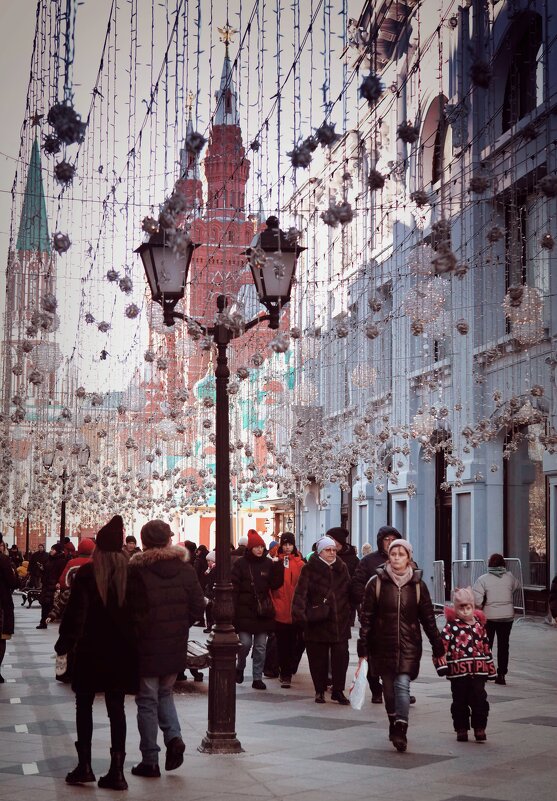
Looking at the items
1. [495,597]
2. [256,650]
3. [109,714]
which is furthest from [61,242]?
[495,597]

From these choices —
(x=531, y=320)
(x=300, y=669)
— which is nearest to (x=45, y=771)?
(x=300, y=669)

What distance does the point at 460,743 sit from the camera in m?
10.6

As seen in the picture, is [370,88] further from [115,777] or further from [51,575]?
[51,575]

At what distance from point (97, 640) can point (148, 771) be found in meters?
1.07

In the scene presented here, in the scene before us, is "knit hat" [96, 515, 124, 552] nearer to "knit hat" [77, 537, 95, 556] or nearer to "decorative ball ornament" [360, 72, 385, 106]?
"decorative ball ornament" [360, 72, 385, 106]

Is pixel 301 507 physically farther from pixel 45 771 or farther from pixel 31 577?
pixel 45 771

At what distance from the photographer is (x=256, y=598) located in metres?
15.2

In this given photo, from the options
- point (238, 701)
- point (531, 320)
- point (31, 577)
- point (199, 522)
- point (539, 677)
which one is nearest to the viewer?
point (238, 701)

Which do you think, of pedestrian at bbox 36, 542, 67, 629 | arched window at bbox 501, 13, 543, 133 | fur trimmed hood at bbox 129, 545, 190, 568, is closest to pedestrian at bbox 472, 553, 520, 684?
fur trimmed hood at bbox 129, 545, 190, 568

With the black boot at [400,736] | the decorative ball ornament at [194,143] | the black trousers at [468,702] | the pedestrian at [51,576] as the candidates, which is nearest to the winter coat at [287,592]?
the black trousers at [468,702]

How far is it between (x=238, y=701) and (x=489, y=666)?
149 inches

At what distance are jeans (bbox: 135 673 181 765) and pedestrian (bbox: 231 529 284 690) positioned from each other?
19.5ft

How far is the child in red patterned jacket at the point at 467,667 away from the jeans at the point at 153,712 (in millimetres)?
2573

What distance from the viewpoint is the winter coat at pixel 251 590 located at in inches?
597
